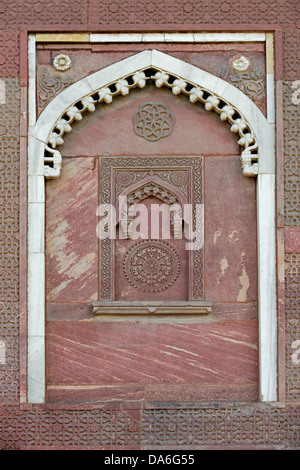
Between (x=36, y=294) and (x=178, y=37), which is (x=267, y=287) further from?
(x=178, y=37)

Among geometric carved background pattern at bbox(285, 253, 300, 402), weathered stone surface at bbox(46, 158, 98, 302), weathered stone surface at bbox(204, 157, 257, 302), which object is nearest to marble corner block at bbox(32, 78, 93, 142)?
weathered stone surface at bbox(46, 158, 98, 302)

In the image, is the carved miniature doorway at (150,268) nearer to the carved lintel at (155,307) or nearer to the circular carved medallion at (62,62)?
the carved lintel at (155,307)

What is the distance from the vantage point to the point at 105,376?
8.22 m

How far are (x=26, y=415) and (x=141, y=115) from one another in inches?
107

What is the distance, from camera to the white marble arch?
8109mm

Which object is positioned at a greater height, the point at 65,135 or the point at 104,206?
the point at 65,135

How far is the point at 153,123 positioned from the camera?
8.44 meters

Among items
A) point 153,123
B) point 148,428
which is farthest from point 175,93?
point 148,428

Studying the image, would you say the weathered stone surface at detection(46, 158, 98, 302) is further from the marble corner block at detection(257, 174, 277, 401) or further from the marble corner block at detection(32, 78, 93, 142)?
the marble corner block at detection(257, 174, 277, 401)

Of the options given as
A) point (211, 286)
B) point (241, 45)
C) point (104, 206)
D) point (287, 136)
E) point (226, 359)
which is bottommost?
point (226, 359)

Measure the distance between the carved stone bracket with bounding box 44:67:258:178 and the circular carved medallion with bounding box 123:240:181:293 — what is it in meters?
0.93

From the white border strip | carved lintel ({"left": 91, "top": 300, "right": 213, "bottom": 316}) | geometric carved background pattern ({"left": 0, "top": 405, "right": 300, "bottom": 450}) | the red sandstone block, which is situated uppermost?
the white border strip

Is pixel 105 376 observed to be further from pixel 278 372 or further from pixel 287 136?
pixel 287 136

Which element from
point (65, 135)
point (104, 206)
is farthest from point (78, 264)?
point (65, 135)
